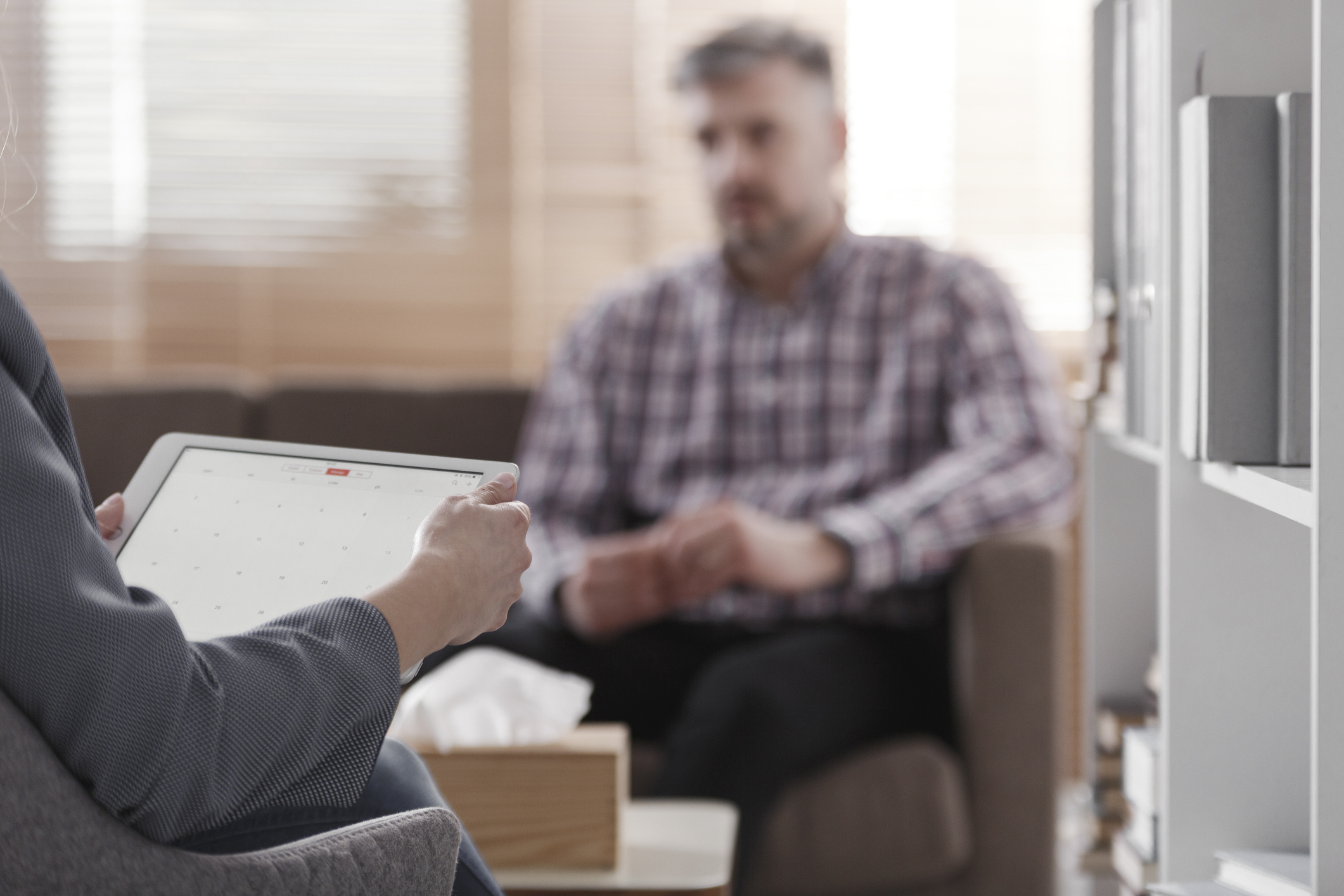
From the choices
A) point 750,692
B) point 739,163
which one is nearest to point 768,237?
point 739,163

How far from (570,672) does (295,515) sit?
2.99 ft

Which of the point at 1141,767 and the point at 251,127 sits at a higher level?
the point at 251,127

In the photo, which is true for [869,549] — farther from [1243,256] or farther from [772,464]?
[1243,256]

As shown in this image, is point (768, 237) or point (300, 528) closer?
point (300, 528)

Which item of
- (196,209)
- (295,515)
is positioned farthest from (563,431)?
(295,515)

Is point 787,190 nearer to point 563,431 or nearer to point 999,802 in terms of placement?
point 563,431

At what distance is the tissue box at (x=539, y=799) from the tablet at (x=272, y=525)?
0.35 m

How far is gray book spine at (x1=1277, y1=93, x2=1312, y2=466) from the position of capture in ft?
2.33

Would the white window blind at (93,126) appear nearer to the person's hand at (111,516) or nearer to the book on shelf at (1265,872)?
the person's hand at (111,516)

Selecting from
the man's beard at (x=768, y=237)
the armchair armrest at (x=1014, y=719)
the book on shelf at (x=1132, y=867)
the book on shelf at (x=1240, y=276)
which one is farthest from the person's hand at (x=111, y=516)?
the man's beard at (x=768, y=237)

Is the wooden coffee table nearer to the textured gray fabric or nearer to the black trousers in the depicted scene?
the black trousers

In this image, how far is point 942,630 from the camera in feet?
5.48

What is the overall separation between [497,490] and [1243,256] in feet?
1.59

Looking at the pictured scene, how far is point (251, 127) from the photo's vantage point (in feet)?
7.63
